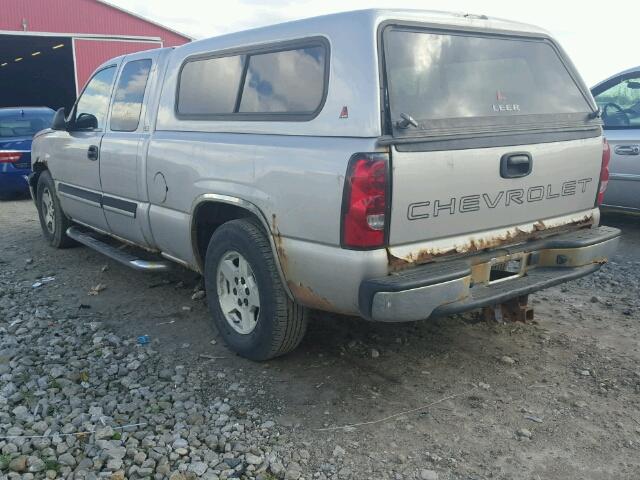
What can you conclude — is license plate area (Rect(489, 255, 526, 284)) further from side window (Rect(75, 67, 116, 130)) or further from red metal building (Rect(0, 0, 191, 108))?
red metal building (Rect(0, 0, 191, 108))

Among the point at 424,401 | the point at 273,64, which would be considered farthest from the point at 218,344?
the point at 273,64

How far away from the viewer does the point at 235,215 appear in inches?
156

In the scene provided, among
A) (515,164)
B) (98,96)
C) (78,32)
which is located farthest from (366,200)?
(78,32)

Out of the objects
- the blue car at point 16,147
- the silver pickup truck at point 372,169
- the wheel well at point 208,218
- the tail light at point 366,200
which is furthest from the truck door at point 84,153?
the blue car at point 16,147

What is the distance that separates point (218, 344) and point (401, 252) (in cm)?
165

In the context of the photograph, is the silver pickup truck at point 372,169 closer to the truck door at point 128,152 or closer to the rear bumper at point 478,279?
the rear bumper at point 478,279

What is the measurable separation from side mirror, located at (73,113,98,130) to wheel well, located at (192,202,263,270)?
1897mm

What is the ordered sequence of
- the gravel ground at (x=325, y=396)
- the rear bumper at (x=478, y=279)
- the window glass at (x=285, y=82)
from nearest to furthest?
the gravel ground at (x=325, y=396)
the rear bumper at (x=478, y=279)
the window glass at (x=285, y=82)

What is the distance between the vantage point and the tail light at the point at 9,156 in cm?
991

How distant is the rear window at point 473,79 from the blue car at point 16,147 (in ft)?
27.3

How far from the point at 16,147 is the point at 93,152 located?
551cm

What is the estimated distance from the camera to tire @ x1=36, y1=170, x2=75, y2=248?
21.2 feet

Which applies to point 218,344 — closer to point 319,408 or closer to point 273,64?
point 319,408

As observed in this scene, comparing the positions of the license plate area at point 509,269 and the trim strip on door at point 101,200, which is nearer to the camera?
the license plate area at point 509,269
